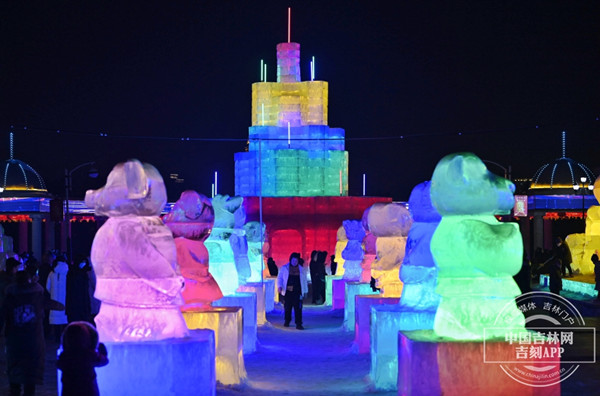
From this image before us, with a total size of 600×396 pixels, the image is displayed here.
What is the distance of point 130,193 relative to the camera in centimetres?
812

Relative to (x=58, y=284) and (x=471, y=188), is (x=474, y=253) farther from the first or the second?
(x=58, y=284)

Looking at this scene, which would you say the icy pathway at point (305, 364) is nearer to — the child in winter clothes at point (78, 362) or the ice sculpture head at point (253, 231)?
the child in winter clothes at point (78, 362)

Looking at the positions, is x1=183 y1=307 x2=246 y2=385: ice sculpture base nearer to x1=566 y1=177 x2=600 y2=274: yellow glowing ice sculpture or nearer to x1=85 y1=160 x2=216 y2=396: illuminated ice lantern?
x1=85 y1=160 x2=216 y2=396: illuminated ice lantern

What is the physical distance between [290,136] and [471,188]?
110 feet

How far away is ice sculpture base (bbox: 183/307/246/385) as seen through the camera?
10320mm

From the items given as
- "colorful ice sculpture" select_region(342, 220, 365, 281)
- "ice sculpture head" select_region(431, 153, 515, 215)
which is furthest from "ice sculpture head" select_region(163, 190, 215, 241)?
"colorful ice sculpture" select_region(342, 220, 365, 281)

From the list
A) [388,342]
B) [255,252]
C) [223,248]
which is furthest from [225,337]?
[255,252]

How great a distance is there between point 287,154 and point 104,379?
33.6m

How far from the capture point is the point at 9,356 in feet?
28.0

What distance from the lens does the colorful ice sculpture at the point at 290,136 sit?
135 feet

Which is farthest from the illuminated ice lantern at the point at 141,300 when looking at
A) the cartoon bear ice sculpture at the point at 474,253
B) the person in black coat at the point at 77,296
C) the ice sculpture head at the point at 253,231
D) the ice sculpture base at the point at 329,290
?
the ice sculpture base at the point at 329,290

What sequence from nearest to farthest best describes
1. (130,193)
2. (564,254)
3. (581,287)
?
(130,193) → (581,287) → (564,254)

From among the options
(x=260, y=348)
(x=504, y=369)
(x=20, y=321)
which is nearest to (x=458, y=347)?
(x=504, y=369)

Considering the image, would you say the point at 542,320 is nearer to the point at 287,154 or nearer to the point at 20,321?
the point at 20,321
